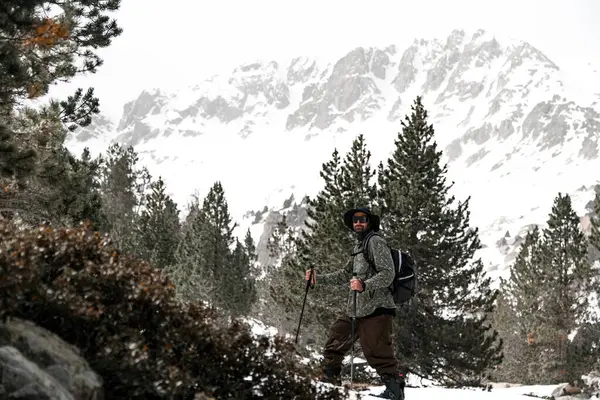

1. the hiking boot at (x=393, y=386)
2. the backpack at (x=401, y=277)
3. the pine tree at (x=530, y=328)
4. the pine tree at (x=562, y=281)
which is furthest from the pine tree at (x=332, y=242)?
the hiking boot at (x=393, y=386)

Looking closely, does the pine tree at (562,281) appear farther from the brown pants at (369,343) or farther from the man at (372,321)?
the brown pants at (369,343)

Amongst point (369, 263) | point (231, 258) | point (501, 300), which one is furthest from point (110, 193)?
point (369, 263)

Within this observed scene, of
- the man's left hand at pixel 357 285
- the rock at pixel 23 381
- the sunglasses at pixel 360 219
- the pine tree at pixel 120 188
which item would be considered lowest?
the rock at pixel 23 381

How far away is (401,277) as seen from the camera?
235 inches

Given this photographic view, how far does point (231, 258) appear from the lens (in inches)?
1309

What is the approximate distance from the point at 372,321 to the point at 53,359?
3.30 metres

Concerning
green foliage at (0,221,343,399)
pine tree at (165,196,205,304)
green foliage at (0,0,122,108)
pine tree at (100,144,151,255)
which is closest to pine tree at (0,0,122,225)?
green foliage at (0,0,122,108)

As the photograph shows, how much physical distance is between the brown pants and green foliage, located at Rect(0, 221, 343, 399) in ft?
4.14

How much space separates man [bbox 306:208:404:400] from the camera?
5.62m

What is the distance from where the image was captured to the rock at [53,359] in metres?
3.43

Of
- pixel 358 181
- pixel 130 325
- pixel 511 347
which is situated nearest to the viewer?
pixel 130 325

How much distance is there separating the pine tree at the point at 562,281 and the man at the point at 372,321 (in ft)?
80.1

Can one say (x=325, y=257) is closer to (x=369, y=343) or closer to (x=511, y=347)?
(x=369, y=343)

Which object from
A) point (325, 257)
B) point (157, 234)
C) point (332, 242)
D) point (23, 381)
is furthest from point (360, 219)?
point (157, 234)
